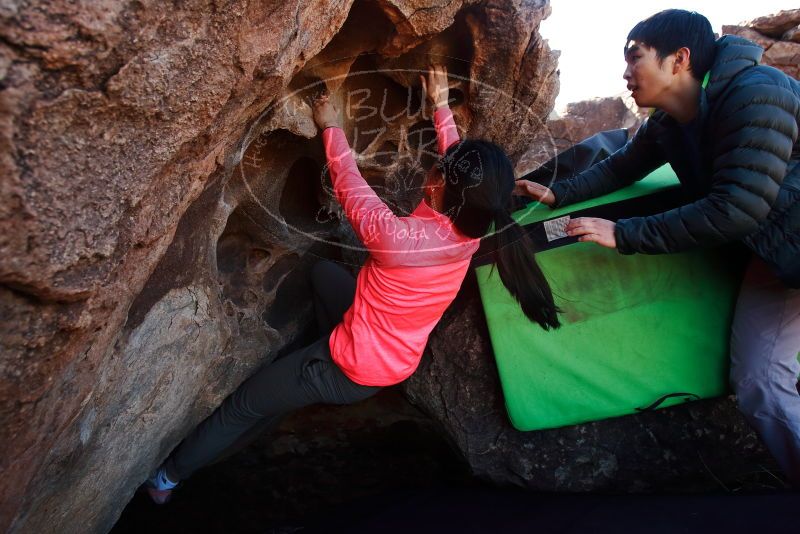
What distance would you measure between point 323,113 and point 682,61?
116 cm

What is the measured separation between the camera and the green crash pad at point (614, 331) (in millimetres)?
2006

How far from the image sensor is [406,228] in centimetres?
165

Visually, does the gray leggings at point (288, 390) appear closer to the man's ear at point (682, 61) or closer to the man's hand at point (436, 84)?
the man's hand at point (436, 84)

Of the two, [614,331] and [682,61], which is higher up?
[682,61]

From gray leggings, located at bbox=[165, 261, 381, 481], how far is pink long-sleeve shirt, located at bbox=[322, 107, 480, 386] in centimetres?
10

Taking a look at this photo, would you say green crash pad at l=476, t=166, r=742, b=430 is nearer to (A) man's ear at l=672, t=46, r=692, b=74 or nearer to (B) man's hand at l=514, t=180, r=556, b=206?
(B) man's hand at l=514, t=180, r=556, b=206

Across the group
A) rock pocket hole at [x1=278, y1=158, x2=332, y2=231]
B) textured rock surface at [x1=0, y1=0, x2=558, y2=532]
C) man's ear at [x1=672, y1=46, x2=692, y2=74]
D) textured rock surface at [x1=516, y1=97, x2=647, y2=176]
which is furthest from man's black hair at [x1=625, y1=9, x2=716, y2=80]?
textured rock surface at [x1=516, y1=97, x2=647, y2=176]

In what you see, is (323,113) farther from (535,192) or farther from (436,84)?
(535,192)

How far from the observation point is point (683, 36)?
65.4 inches

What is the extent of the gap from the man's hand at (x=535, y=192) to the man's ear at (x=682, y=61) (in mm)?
607

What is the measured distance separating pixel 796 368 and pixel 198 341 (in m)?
1.95

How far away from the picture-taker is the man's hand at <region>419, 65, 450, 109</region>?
2.07 meters

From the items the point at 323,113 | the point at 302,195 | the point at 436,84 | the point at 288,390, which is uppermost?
the point at 436,84

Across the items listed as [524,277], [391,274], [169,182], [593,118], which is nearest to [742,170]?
[524,277]
